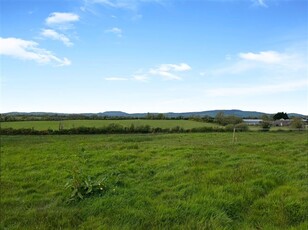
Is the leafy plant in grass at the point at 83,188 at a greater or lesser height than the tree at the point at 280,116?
lesser

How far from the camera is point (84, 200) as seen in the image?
8.33 m

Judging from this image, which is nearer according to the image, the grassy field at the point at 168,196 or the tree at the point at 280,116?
the grassy field at the point at 168,196

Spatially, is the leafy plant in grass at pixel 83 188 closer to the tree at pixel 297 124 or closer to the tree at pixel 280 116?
the tree at pixel 297 124

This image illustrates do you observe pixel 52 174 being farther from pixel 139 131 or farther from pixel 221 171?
pixel 139 131

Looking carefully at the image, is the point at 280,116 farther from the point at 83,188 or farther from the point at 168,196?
the point at 83,188

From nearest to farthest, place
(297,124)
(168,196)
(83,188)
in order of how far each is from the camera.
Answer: (168,196) < (83,188) < (297,124)

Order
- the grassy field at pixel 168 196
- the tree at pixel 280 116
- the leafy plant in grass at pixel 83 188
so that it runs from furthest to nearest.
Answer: the tree at pixel 280 116 → the leafy plant in grass at pixel 83 188 → the grassy field at pixel 168 196

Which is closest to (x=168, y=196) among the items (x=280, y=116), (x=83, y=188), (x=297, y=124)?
(x=83, y=188)

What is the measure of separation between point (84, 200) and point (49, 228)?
183cm

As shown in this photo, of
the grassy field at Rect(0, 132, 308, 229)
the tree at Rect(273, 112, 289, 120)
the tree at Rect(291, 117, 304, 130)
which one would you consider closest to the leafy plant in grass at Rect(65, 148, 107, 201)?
the grassy field at Rect(0, 132, 308, 229)

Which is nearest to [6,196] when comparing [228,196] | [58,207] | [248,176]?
[58,207]

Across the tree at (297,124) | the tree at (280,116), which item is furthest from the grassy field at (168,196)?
the tree at (280,116)

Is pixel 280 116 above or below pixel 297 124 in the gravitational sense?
above

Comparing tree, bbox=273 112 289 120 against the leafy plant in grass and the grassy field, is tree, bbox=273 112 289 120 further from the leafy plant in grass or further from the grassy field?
the leafy plant in grass
